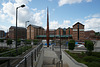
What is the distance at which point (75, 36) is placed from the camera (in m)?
47.2

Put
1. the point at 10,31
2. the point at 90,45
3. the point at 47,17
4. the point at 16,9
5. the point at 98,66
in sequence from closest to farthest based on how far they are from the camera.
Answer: the point at 98,66 < the point at 16,9 < the point at 90,45 < the point at 47,17 < the point at 10,31

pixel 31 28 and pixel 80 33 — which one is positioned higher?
pixel 31 28

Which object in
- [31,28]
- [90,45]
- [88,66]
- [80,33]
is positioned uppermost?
[31,28]

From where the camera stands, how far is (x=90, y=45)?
12992mm

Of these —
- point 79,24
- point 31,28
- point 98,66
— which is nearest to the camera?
point 98,66

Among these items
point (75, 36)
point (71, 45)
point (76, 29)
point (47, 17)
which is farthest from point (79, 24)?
point (71, 45)

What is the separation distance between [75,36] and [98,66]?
4274cm

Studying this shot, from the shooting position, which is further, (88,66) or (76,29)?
(76,29)

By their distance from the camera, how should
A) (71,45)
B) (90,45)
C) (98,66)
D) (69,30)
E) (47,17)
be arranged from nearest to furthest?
(98,66) → (90,45) → (71,45) → (47,17) → (69,30)

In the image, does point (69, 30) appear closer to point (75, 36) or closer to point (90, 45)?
point (75, 36)

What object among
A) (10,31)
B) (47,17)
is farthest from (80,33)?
(10,31)

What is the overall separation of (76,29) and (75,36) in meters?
4.74

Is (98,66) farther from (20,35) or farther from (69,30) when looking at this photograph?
→ (20,35)

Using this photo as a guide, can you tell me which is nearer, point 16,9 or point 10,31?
point 16,9
